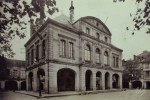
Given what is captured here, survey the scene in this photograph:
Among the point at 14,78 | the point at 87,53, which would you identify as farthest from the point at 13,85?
the point at 87,53

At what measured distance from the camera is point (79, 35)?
2959 cm

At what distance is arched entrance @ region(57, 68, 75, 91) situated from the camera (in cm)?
2812

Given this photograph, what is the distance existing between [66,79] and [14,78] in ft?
86.5

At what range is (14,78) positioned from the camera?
5156 centimetres

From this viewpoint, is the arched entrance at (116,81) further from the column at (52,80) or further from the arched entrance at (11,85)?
the arched entrance at (11,85)

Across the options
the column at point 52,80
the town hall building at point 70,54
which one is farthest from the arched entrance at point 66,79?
the column at point 52,80

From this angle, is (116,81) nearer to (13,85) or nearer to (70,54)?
(70,54)

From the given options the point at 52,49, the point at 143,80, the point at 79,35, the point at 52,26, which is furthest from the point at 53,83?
the point at 143,80

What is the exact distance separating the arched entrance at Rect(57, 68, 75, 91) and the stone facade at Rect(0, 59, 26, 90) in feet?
82.5

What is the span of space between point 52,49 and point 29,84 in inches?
558

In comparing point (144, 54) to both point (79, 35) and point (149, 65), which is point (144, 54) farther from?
point (79, 35)

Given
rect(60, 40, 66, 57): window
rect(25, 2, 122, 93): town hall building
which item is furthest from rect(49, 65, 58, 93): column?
rect(60, 40, 66, 57): window

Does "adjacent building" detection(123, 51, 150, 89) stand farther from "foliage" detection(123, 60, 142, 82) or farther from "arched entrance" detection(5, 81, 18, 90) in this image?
"arched entrance" detection(5, 81, 18, 90)

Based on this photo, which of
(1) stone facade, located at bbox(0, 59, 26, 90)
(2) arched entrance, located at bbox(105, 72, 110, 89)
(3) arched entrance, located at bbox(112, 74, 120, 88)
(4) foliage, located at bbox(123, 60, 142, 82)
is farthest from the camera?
(4) foliage, located at bbox(123, 60, 142, 82)
